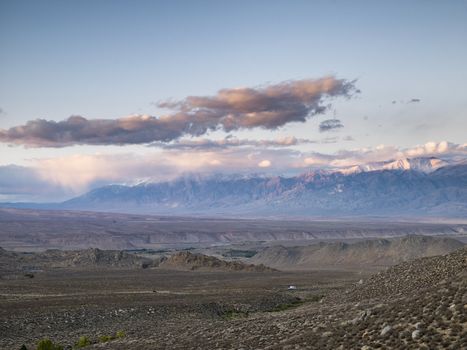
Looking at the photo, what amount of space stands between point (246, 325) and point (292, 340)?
7921 mm

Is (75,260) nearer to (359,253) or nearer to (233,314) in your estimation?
(359,253)

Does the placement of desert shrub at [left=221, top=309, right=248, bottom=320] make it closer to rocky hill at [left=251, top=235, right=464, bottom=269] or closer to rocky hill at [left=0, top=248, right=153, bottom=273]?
rocky hill at [left=0, top=248, right=153, bottom=273]

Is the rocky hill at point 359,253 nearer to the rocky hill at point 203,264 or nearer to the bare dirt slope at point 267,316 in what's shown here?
the rocky hill at point 203,264

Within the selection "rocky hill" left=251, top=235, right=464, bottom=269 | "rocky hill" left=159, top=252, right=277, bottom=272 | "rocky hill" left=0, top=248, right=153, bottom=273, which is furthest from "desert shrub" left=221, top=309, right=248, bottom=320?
"rocky hill" left=251, top=235, right=464, bottom=269

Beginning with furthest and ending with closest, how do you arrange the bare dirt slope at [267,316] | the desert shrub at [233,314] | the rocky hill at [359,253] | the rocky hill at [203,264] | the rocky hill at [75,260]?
the rocky hill at [359,253], the rocky hill at [75,260], the rocky hill at [203,264], the desert shrub at [233,314], the bare dirt slope at [267,316]

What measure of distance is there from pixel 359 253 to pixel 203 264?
52.4m

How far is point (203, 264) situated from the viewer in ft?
387

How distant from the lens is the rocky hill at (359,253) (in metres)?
140

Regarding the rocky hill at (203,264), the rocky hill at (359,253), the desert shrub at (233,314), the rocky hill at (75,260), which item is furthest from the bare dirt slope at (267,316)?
the rocky hill at (359,253)

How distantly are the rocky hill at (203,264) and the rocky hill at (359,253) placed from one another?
2879 centimetres

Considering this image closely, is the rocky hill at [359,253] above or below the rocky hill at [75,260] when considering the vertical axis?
below

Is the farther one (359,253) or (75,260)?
(359,253)

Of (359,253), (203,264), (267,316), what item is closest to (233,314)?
(267,316)

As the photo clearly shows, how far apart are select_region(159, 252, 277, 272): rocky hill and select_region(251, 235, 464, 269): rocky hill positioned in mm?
28790
